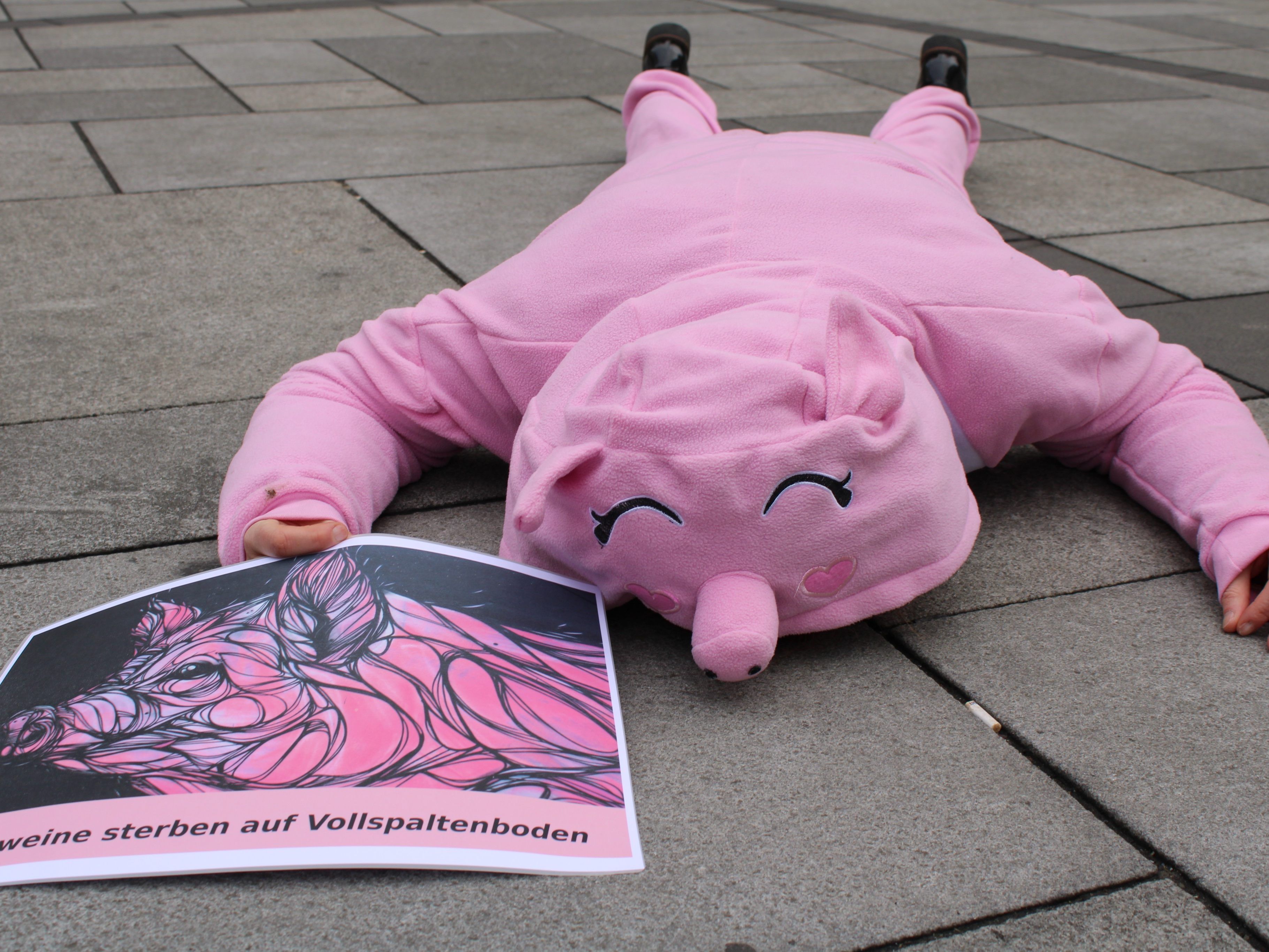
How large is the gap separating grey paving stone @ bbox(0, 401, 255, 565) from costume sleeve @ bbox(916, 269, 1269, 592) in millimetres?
1025

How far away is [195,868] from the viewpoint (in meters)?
1.03

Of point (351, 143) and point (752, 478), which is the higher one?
point (752, 478)

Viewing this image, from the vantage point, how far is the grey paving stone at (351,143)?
11.1ft

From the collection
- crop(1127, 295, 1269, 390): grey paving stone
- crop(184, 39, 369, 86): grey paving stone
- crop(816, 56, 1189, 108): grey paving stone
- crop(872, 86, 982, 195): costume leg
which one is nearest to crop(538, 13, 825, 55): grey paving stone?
crop(816, 56, 1189, 108): grey paving stone

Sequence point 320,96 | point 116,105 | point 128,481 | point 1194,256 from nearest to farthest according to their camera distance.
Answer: point 128,481
point 1194,256
point 116,105
point 320,96

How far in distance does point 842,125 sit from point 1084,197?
95 cm

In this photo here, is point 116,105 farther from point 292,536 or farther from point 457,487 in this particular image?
point 292,536

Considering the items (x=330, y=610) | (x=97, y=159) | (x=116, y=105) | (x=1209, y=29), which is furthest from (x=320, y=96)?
(x=1209, y=29)

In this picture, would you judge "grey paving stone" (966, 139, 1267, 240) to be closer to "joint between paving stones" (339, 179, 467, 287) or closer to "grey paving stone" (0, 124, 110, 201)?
"joint between paving stones" (339, 179, 467, 287)

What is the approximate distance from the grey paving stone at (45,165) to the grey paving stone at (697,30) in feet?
8.20

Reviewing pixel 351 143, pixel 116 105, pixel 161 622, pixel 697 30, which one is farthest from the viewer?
pixel 697 30

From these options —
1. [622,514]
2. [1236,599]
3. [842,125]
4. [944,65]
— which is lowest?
[842,125]

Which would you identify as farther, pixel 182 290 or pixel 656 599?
pixel 182 290

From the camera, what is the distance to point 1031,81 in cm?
482
